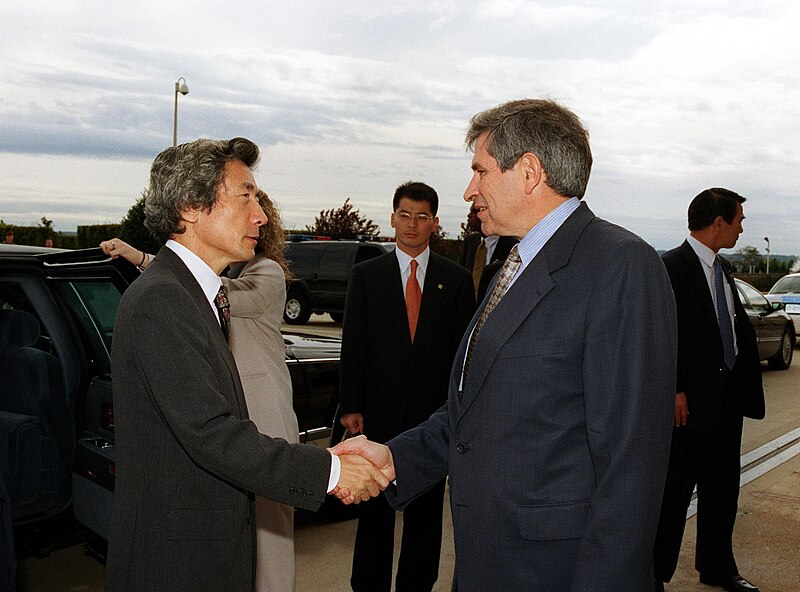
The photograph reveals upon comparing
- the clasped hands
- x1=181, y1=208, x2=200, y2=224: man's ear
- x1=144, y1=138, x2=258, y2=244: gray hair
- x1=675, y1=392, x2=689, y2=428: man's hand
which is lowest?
x1=675, y1=392, x2=689, y2=428: man's hand

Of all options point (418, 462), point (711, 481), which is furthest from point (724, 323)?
point (418, 462)

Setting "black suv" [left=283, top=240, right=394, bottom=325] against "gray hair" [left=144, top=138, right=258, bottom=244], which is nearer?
"gray hair" [left=144, top=138, right=258, bottom=244]

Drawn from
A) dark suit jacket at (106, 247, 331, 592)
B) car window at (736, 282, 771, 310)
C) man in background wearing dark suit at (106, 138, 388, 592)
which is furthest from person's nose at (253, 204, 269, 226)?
car window at (736, 282, 771, 310)

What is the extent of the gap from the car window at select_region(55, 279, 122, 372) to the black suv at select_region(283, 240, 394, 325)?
14.7 metres

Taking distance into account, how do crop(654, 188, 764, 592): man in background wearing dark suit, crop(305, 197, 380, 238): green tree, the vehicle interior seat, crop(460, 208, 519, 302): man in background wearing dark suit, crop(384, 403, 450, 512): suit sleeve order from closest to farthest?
crop(384, 403, 450, 512): suit sleeve
the vehicle interior seat
crop(654, 188, 764, 592): man in background wearing dark suit
crop(460, 208, 519, 302): man in background wearing dark suit
crop(305, 197, 380, 238): green tree

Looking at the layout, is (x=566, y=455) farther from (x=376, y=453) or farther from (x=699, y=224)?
(x=699, y=224)

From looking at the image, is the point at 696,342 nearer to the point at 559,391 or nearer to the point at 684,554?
the point at 684,554

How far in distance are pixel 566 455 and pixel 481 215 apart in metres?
0.80

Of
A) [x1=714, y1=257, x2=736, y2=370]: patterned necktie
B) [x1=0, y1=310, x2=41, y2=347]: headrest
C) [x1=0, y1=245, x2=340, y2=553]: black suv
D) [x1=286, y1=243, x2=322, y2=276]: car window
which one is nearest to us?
[x1=0, y1=245, x2=340, y2=553]: black suv

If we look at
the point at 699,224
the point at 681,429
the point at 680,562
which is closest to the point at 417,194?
the point at 699,224

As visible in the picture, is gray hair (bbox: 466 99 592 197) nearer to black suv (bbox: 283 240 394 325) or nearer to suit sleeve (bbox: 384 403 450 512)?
suit sleeve (bbox: 384 403 450 512)

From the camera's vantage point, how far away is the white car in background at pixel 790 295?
1580cm

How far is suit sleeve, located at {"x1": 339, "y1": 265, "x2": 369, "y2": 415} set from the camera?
4.19 metres

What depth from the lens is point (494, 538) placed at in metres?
2.12
